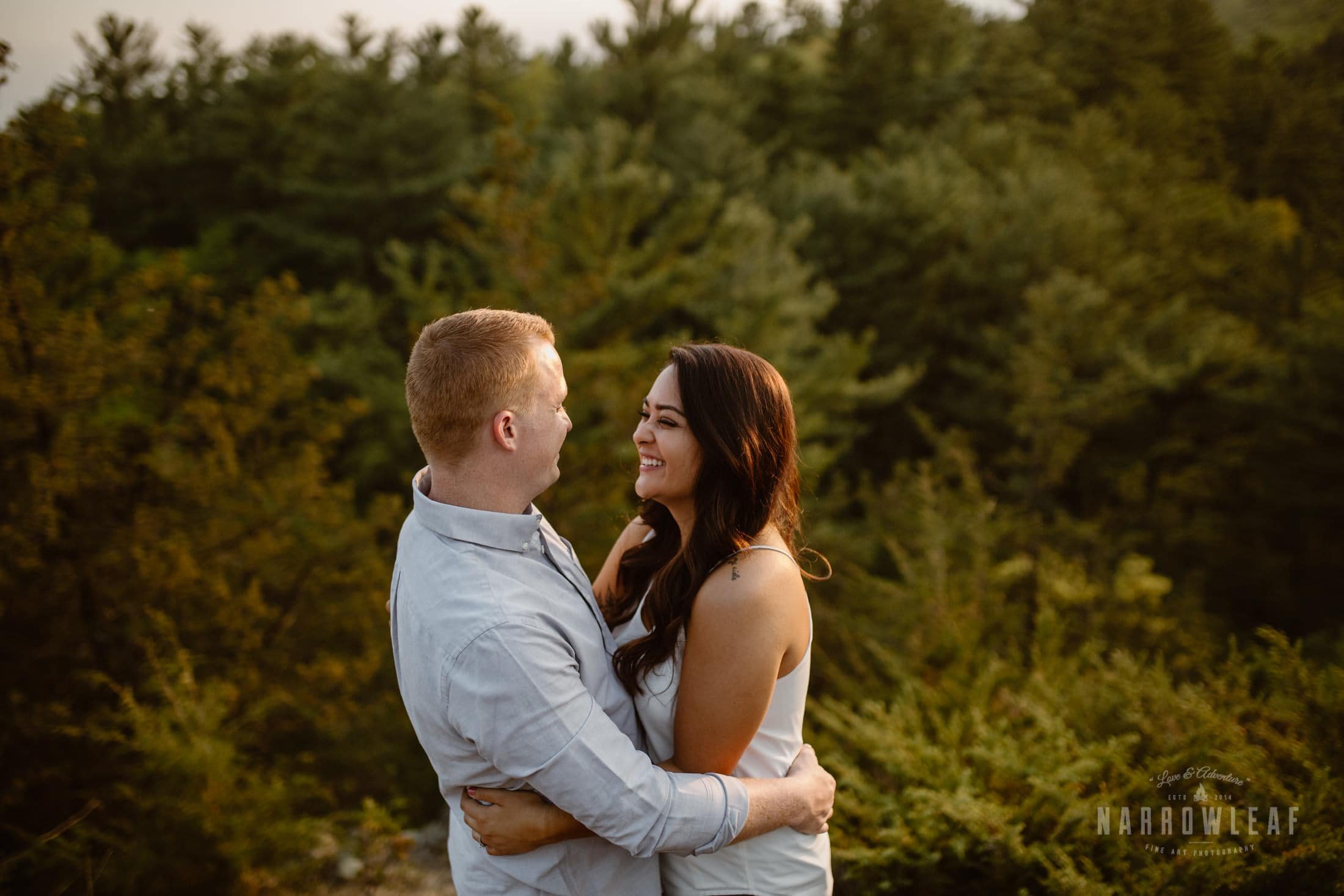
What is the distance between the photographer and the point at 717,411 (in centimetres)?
232

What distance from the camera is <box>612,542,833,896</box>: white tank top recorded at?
223 centimetres

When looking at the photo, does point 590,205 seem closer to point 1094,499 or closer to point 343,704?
point 343,704

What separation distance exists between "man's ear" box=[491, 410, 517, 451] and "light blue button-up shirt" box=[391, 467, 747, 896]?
167 mm

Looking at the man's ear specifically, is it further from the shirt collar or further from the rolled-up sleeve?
the rolled-up sleeve

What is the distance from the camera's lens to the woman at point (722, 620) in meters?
2.09

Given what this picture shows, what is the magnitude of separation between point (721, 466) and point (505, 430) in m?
0.61

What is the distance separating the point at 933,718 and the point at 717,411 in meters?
2.83

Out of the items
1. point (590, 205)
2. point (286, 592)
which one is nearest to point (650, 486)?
point (286, 592)

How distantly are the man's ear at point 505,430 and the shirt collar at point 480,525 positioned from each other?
166mm

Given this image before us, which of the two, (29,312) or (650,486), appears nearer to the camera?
(650,486)

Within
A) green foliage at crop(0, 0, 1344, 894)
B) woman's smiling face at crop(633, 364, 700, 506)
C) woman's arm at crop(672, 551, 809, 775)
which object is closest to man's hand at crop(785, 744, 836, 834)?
woman's arm at crop(672, 551, 809, 775)

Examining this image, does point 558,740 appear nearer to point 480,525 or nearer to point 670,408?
point 480,525

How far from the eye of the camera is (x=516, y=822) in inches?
77.5

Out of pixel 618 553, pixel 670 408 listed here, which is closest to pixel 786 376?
pixel 618 553
